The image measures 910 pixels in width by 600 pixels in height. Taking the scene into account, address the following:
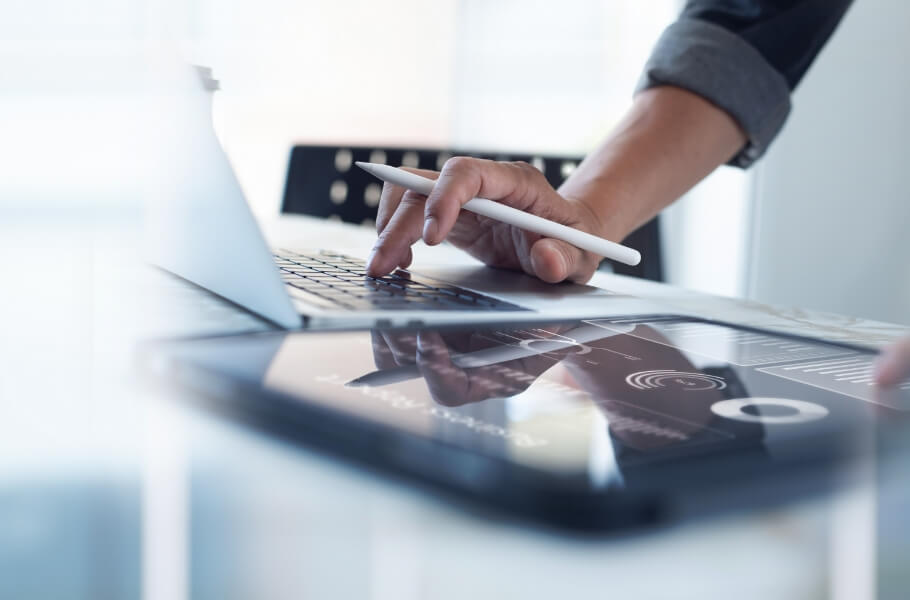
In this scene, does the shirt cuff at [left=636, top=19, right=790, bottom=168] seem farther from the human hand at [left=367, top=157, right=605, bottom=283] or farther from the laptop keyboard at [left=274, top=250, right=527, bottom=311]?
the laptop keyboard at [left=274, top=250, right=527, bottom=311]

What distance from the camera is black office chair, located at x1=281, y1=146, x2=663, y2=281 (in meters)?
1.56

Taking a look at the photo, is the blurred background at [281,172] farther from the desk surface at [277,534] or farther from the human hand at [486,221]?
the human hand at [486,221]

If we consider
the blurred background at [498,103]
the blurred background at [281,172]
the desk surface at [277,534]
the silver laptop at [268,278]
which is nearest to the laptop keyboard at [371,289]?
the silver laptop at [268,278]

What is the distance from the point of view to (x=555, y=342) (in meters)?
0.47

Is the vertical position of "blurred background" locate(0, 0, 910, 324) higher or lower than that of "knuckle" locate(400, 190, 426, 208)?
higher

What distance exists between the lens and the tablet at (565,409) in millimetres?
244

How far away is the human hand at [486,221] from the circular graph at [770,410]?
0.34m

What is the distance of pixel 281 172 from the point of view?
356 centimetres

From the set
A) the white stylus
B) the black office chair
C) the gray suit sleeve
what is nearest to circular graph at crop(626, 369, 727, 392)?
Answer: the white stylus

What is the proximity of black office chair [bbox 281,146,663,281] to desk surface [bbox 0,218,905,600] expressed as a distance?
1253 millimetres

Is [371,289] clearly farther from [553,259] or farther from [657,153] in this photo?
[657,153]

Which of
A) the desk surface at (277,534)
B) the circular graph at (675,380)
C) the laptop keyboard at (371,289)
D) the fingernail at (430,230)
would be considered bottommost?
the desk surface at (277,534)

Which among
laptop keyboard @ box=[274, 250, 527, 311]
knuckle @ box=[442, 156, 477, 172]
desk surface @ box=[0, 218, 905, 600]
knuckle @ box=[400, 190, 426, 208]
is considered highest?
knuckle @ box=[442, 156, 477, 172]

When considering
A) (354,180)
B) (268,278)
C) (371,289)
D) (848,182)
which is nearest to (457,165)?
(371,289)
